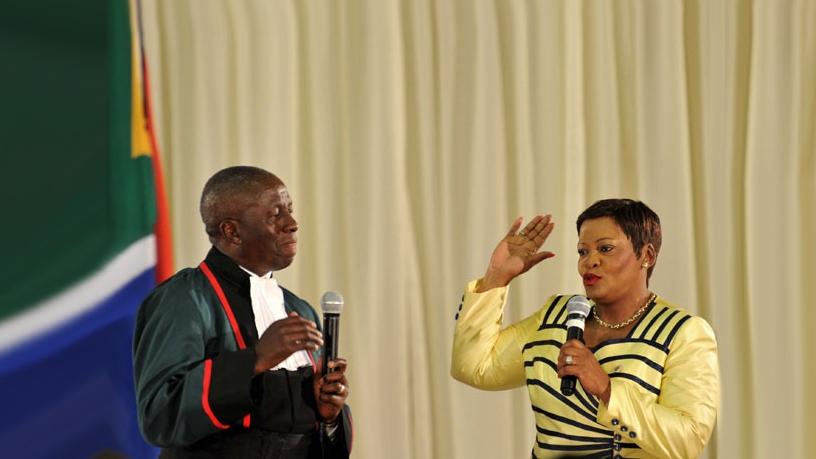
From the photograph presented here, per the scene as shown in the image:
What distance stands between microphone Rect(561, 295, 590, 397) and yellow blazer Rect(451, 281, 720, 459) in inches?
4.3

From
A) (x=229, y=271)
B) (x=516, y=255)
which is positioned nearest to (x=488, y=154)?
(x=516, y=255)

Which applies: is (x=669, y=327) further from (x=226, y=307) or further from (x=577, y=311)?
(x=226, y=307)

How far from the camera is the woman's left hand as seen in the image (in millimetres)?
2430

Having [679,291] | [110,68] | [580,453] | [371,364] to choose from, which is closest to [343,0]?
[110,68]

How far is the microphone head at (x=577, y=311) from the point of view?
2.53 metres

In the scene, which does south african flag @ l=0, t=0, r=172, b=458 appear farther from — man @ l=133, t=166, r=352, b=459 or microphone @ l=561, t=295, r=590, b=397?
microphone @ l=561, t=295, r=590, b=397

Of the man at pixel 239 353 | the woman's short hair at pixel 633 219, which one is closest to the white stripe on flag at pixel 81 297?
the man at pixel 239 353

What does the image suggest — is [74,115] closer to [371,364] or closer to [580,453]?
[371,364]

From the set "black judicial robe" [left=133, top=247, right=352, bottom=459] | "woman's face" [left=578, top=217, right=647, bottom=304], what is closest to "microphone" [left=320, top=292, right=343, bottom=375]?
"black judicial robe" [left=133, top=247, right=352, bottom=459]

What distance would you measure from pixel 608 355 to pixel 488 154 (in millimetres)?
1184

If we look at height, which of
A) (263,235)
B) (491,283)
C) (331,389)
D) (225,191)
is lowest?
(331,389)

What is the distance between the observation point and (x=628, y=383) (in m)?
2.55

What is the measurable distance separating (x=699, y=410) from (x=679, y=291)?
1.08 meters

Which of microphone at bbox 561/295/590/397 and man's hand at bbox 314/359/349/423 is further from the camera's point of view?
man's hand at bbox 314/359/349/423
